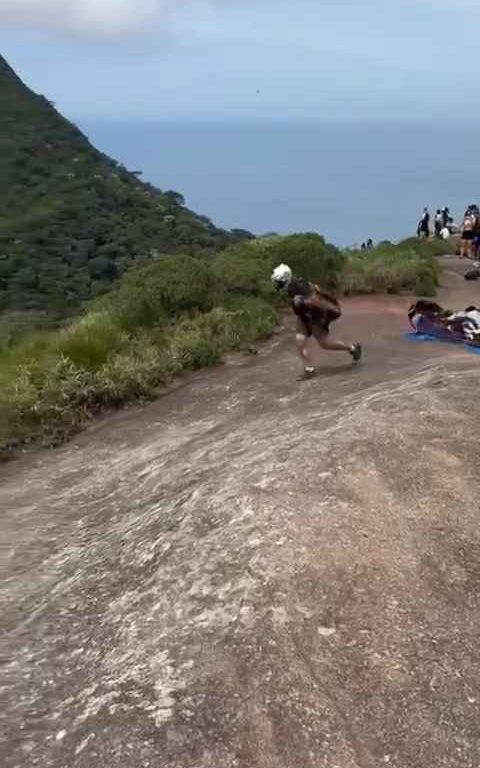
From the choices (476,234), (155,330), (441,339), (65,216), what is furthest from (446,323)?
(65,216)

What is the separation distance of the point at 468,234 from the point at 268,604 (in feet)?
69.8

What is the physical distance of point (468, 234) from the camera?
24609mm

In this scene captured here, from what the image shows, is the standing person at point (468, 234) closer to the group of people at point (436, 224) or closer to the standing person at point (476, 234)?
the standing person at point (476, 234)

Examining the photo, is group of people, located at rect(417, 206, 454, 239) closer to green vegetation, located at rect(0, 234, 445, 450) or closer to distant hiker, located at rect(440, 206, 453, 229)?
distant hiker, located at rect(440, 206, 453, 229)

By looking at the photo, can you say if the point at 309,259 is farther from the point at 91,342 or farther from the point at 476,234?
the point at 476,234

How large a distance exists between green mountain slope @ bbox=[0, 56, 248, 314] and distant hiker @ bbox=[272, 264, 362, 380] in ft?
64.8

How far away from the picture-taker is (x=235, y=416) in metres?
9.70

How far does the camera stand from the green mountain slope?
1491 inches

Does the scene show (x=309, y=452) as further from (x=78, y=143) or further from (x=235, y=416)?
(x=78, y=143)

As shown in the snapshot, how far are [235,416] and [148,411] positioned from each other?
146cm

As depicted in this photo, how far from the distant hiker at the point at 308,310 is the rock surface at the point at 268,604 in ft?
8.86

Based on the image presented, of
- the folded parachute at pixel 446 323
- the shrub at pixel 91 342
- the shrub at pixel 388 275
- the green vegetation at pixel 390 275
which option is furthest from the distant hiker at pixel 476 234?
the shrub at pixel 91 342

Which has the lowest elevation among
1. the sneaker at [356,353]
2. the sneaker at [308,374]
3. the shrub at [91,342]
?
the sneaker at [308,374]

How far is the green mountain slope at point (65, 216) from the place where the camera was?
37.9 meters
